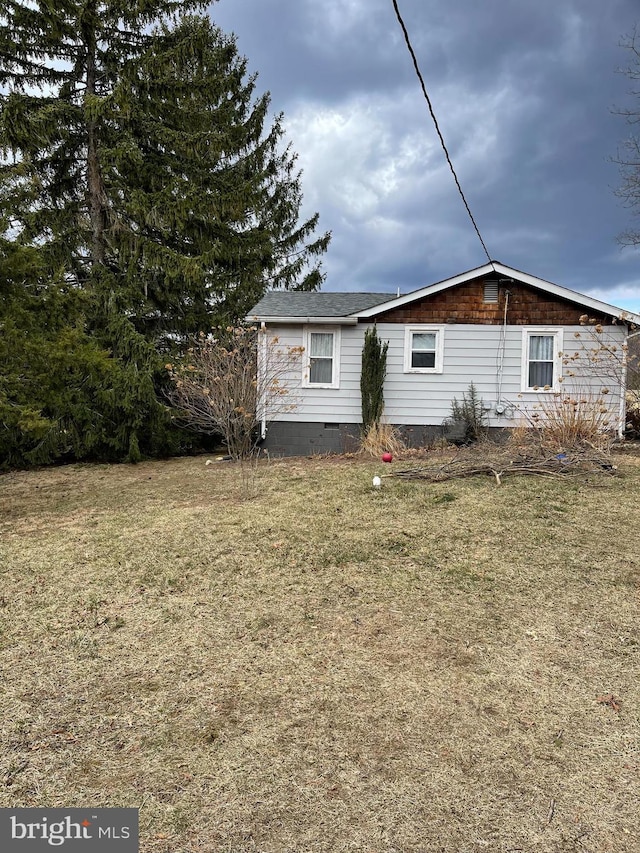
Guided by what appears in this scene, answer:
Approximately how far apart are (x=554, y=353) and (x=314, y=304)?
5.65 m

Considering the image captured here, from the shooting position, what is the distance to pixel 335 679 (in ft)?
8.98

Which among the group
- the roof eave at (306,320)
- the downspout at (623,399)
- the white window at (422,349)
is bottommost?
the downspout at (623,399)

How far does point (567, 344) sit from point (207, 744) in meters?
10.9

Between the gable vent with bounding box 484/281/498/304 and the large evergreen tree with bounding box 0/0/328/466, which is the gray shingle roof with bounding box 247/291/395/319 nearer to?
the large evergreen tree with bounding box 0/0/328/466

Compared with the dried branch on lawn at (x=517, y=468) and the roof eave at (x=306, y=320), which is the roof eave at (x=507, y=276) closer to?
the roof eave at (x=306, y=320)

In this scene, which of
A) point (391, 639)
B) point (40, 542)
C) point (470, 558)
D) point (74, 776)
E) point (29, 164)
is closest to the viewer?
point (74, 776)

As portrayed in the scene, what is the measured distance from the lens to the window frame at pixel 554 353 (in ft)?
35.4

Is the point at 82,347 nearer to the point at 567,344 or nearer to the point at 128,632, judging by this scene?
the point at 128,632

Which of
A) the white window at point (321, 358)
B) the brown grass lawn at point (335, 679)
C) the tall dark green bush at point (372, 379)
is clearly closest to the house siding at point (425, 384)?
the white window at point (321, 358)

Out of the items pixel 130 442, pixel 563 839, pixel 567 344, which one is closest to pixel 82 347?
pixel 130 442

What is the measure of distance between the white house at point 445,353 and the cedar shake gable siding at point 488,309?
0.02m

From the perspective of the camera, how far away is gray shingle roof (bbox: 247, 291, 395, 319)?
1137 cm

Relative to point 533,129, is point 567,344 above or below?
below

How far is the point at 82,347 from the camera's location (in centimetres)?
732
